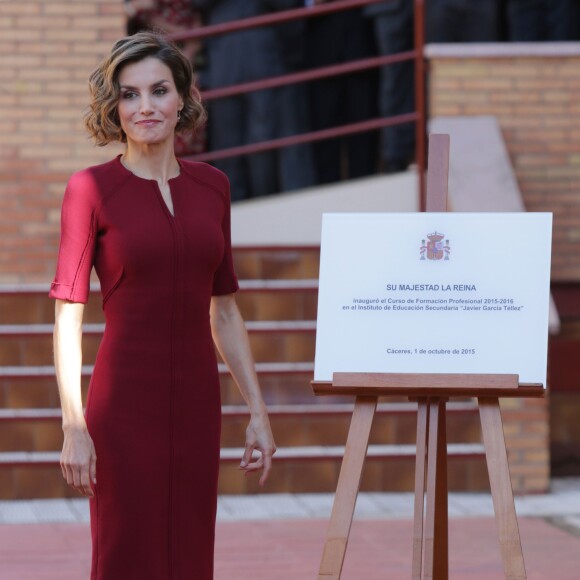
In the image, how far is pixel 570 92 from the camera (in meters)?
9.21

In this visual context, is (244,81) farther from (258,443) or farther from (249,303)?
(258,443)

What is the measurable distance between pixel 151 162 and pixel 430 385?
1050 millimetres

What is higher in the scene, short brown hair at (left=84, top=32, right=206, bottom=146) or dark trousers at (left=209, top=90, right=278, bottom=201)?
short brown hair at (left=84, top=32, right=206, bottom=146)

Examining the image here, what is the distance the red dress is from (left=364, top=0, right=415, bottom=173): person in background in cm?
608

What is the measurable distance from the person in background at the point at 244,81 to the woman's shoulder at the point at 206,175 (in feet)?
18.6

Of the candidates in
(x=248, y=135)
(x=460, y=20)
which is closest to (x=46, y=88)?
(x=248, y=135)

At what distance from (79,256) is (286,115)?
6.17m

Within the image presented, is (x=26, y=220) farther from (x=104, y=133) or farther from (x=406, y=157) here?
(x=104, y=133)

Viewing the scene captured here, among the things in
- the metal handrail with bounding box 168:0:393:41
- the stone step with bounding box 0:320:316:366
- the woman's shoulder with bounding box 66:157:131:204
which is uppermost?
the metal handrail with bounding box 168:0:393:41

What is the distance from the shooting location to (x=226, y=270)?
395 centimetres

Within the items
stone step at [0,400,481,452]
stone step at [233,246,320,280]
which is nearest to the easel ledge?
stone step at [0,400,481,452]

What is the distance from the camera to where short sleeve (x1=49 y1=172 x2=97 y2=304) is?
12.0ft

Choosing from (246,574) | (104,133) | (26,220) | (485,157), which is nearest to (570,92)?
(485,157)

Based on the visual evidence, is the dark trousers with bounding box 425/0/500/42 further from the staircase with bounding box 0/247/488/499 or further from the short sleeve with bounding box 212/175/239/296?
the short sleeve with bounding box 212/175/239/296
